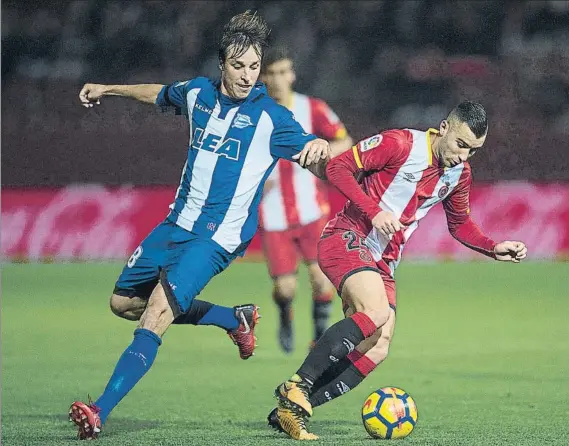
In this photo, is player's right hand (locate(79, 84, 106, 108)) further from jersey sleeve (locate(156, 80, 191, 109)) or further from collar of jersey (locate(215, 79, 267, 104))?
collar of jersey (locate(215, 79, 267, 104))

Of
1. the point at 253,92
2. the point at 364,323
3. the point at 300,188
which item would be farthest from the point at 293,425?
the point at 300,188

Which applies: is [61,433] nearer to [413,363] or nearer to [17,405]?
[17,405]

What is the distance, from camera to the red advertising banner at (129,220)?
46.9ft

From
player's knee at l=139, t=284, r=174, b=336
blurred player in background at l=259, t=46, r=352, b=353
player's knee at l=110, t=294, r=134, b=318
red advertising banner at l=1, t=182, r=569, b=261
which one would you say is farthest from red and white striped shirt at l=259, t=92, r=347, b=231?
red advertising banner at l=1, t=182, r=569, b=261

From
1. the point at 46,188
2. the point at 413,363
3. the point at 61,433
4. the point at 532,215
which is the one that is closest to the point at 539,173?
the point at 532,215

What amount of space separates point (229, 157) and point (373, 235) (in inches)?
32.0

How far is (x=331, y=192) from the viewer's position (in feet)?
47.7

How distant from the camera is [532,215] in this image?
1431cm

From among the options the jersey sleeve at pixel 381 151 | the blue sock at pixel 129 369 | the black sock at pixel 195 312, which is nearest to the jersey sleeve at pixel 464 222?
the jersey sleeve at pixel 381 151

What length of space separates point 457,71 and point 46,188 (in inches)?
235

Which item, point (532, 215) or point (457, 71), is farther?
point (457, 71)

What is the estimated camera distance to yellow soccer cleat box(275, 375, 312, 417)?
17.1ft

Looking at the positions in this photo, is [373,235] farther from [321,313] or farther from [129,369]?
[321,313]

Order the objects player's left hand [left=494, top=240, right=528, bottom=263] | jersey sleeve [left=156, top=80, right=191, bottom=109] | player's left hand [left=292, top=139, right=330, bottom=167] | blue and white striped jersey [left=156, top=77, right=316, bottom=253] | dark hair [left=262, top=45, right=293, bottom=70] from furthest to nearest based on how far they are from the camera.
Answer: dark hair [left=262, top=45, right=293, bottom=70] < jersey sleeve [left=156, top=80, right=191, bottom=109] < player's left hand [left=494, top=240, right=528, bottom=263] < blue and white striped jersey [left=156, top=77, right=316, bottom=253] < player's left hand [left=292, top=139, right=330, bottom=167]
